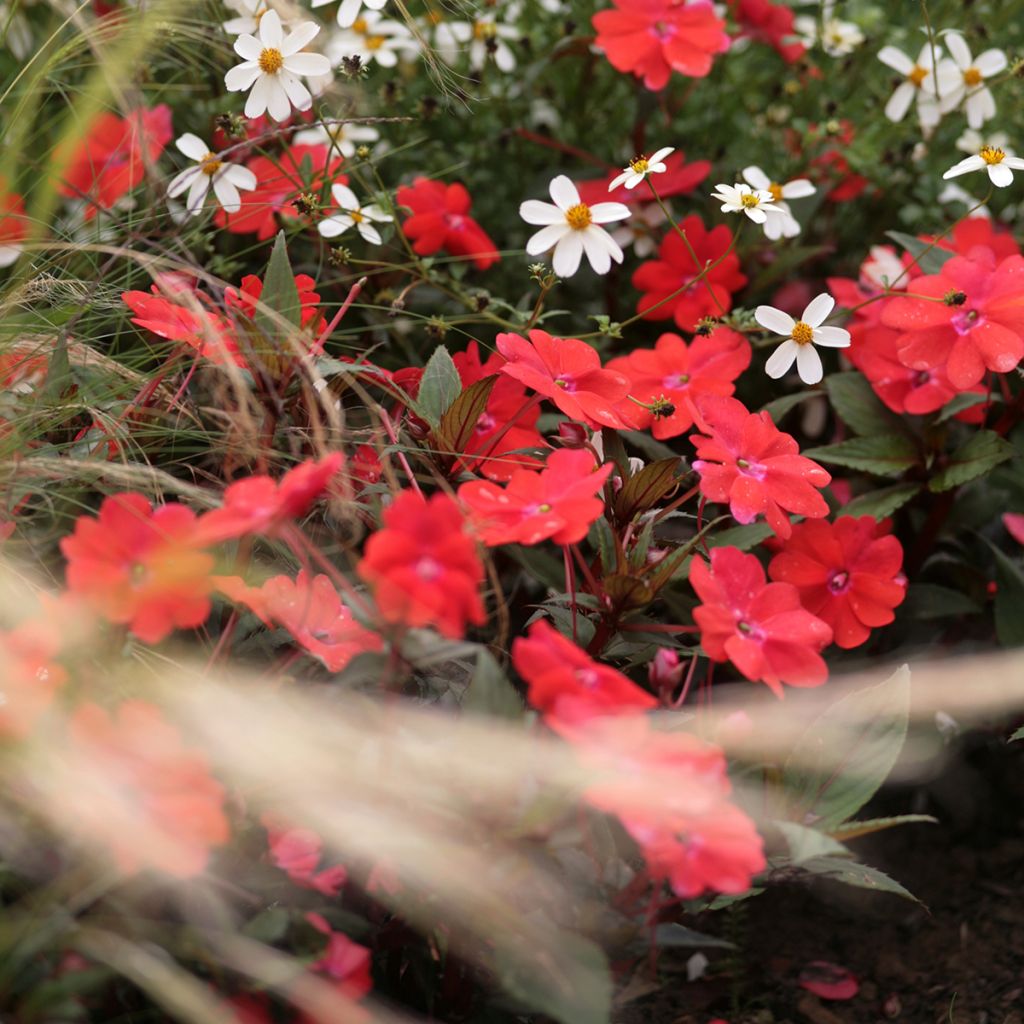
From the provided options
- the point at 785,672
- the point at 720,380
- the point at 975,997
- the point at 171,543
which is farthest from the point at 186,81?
the point at 975,997

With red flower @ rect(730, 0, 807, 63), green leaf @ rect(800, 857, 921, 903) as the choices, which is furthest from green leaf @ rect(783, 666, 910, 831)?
red flower @ rect(730, 0, 807, 63)

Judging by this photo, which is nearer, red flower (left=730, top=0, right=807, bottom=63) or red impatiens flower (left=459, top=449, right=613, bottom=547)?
red impatiens flower (left=459, top=449, right=613, bottom=547)

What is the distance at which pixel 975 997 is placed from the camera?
3.29 feet

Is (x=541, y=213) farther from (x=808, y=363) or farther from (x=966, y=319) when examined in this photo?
(x=966, y=319)

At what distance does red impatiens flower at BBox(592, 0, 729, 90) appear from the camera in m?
1.18

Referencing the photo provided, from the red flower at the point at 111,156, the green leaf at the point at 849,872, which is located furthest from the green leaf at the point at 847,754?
the red flower at the point at 111,156

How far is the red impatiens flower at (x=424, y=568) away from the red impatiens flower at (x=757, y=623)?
18 cm

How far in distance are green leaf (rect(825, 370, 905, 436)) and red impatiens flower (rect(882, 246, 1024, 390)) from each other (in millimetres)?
91

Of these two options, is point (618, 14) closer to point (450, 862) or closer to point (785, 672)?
point (785, 672)

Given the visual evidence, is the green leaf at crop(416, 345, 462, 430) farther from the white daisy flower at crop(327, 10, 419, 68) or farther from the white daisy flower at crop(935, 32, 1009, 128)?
the white daisy flower at crop(935, 32, 1009, 128)

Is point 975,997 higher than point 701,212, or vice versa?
point 701,212

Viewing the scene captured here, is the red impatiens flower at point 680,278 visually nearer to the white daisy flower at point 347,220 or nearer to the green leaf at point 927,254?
the green leaf at point 927,254

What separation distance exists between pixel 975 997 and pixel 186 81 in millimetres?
1355

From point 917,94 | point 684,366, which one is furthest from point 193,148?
point 917,94
